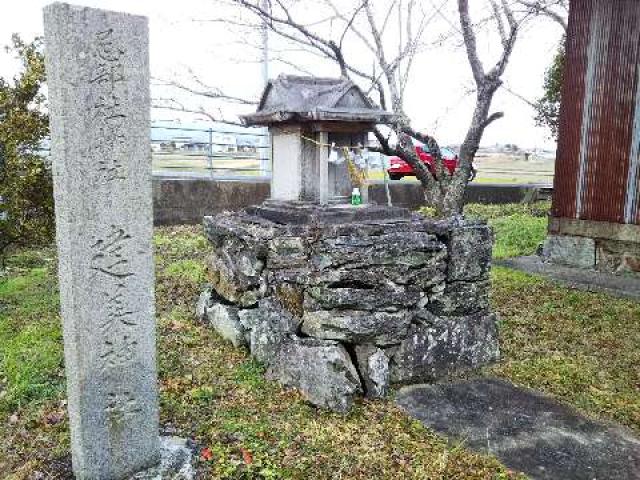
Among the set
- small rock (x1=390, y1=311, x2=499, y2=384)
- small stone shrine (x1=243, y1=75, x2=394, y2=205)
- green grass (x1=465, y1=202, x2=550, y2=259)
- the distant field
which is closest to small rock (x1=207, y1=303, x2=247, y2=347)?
small stone shrine (x1=243, y1=75, x2=394, y2=205)

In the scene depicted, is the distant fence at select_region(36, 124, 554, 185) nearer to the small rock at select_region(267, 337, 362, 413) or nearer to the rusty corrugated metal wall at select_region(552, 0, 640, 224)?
the rusty corrugated metal wall at select_region(552, 0, 640, 224)

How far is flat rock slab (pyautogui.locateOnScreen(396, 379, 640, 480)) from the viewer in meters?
3.94

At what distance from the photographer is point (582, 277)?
902 cm

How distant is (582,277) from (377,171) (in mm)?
15664

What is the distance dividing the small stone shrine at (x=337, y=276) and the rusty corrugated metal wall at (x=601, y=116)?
14.3 ft

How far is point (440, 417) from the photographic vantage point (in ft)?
15.2

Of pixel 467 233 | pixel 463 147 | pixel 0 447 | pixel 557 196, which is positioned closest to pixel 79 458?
pixel 0 447

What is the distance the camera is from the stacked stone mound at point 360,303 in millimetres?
4977

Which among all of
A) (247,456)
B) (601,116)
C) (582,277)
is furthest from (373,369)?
(601,116)

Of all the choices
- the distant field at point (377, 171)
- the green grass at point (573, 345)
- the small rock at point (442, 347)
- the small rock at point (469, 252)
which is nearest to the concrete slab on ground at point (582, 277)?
the green grass at point (573, 345)

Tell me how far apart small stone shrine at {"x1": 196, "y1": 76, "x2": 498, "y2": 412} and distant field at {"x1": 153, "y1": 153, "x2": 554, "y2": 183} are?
842 cm

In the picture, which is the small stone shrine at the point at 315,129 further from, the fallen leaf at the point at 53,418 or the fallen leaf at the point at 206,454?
the fallen leaf at the point at 53,418

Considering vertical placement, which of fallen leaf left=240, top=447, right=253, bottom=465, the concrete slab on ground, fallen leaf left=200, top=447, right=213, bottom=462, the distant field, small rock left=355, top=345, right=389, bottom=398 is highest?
the distant field

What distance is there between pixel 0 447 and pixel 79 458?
110 cm
